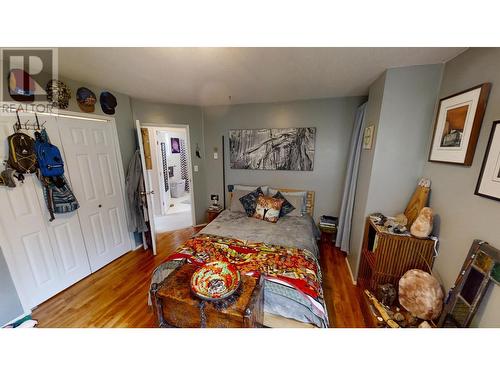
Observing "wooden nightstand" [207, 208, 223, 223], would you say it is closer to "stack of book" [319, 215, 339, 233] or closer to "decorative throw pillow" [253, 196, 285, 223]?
"decorative throw pillow" [253, 196, 285, 223]

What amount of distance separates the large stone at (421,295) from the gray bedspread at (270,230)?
0.76 meters

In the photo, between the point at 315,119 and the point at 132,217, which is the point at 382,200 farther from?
the point at 132,217

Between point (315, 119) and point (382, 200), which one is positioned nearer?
point (382, 200)

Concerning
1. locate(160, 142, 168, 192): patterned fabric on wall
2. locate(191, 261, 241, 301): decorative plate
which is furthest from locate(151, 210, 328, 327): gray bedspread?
locate(160, 142, 168, 192): patterned fabric on wall

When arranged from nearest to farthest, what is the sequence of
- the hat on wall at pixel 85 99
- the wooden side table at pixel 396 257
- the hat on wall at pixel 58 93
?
1. the wooden side table at pixel 396 257
2. the hat on wall at pixel 58 93
3. the hat on wall at pixel 85 99

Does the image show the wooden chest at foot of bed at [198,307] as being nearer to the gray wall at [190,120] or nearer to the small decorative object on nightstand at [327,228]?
the small decorative object on nightstand at [327,228]

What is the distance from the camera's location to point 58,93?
1669 mm

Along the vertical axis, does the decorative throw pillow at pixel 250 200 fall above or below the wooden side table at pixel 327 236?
above

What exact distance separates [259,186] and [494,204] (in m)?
2.36

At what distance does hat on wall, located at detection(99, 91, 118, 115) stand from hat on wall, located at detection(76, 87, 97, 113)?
0.11 meters

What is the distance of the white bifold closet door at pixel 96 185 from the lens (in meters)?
1.90

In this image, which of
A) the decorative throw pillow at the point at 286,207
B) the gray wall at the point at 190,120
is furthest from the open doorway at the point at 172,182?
the decorative throw pillow at the point at 286,207
